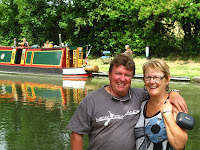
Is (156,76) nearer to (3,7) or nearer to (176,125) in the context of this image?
(176,125)

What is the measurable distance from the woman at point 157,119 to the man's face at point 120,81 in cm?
20

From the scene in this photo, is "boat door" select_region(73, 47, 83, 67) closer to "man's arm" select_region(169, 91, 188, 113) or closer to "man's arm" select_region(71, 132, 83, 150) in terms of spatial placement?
"man's arm" select_region(71, 132, 83, 150)

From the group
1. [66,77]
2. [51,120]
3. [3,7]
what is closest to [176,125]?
[51,120]

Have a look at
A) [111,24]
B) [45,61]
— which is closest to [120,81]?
[45,61]

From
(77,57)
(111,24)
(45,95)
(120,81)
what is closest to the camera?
(120,81)

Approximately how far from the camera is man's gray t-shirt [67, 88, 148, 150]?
9.07 ft

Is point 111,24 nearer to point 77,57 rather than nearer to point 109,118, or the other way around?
point 77,57

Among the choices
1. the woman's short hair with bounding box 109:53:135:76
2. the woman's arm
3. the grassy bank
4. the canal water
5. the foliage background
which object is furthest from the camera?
the foliage background

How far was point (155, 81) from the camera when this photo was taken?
2697mm

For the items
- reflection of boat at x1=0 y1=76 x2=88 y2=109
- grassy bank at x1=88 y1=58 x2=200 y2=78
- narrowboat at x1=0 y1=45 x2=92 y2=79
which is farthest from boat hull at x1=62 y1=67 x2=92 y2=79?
reflection of boat at x1=0 y1=76 x2=88 y2=109

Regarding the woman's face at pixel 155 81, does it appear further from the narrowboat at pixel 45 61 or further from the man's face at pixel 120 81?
the narrowboat at pixel 45 61

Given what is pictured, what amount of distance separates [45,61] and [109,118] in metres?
18.5

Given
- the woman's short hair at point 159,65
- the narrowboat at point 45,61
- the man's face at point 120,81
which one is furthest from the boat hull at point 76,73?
the woman's short hair at point 159,65

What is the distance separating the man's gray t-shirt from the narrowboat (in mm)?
15585
